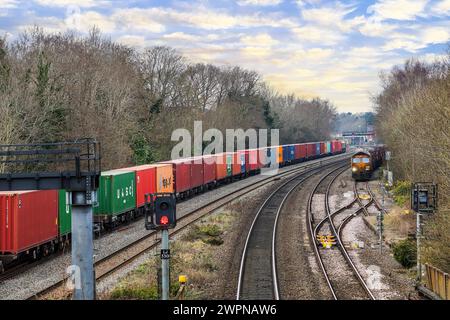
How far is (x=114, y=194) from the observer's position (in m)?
25.5

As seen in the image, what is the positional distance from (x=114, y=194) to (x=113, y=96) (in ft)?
67.5

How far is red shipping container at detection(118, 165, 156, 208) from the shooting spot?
2911 centimetres

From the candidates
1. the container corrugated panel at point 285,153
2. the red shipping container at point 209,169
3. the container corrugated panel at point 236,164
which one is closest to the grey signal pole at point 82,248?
the red shipping container at point 209,169

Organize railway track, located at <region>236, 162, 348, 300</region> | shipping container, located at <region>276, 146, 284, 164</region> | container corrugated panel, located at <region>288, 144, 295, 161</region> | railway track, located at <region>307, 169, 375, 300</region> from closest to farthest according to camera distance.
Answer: railway track, located at <region>236, 162, 348, 300</region>
railway track, located at <region>307, 169, 375, 300</region>
shipping container, located at <region>276, 146, 284, 164</region>
container corrugated panel, located at <region>288, 144, 295, 161</region>

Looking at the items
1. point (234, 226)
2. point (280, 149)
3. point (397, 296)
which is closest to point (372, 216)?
point (234, 226)

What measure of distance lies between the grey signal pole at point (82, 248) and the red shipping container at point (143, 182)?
1403 centimetres

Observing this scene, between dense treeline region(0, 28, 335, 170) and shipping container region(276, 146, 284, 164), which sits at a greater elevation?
dense treeline region(0, 28, 335, 170)

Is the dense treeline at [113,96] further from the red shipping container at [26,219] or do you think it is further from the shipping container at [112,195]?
the red shipping container at [26,219]

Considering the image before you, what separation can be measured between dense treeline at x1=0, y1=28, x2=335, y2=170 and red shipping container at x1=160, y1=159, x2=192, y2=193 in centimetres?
558

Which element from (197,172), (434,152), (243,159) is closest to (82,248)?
(434,152)

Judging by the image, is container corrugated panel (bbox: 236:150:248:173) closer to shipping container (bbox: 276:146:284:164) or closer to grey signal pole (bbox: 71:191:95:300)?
shipping container (bbox: 276:146:284:164)

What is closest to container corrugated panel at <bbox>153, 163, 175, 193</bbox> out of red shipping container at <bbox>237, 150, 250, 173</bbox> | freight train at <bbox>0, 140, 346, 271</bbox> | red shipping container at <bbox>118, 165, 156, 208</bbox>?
freight train at <bbox>0, 140, 346, 271</bbox>

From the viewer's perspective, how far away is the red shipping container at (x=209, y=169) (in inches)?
1677

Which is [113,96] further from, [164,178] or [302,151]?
[302,151]
